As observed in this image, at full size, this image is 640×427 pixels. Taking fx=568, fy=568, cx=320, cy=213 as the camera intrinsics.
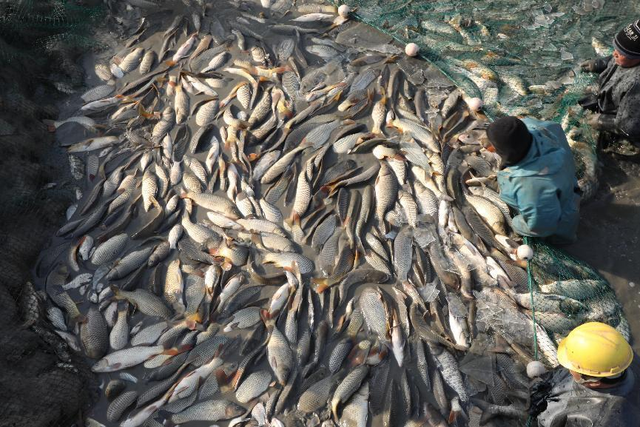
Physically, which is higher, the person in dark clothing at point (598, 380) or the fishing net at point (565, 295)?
the person in dark clothing at point (598, 380)

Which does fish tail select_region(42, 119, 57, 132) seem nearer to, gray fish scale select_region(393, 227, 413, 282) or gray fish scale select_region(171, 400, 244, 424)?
gray fish scale select_region(171, 400, 244, 424)

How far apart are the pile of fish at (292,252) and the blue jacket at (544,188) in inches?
15.5

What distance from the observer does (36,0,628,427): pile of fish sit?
4.50 meters

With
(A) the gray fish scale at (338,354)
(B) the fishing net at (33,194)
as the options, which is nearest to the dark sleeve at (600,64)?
(A) the gray fish scale at (338,354)

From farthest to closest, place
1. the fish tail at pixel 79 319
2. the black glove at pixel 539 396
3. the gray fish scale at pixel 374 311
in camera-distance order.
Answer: the fish tail at pixel 79 319 < the gray fish scale at pixel 374 311 < the black glove at pixel 539 396

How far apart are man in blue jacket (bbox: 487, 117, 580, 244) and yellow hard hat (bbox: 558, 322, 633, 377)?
1567 millimetres

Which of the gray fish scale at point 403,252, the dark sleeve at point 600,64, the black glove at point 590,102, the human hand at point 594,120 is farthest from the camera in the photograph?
the dark sleeve at point 600,64

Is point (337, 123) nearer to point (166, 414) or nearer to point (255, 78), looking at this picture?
point (255, 78)

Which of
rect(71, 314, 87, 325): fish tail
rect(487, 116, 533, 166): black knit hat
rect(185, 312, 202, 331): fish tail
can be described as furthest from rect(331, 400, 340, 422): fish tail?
rect(487, 116, 533, 166): black knit hat

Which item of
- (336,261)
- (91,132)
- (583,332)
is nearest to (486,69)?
(336,261)

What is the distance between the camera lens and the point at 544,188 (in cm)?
476

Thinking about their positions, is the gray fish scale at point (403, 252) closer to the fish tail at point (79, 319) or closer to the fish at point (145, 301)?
the fish at point (145, 301)

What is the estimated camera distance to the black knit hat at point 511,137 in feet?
15.0

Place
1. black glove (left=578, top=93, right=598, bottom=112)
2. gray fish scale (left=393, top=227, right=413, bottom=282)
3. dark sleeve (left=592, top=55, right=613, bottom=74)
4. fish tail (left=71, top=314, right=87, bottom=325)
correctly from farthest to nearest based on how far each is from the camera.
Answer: dark sleeve (left=592, top=55, right=613, bottom=74) → black glove (left=578, top=93, right=598, bottom=112) → gray fish scale (left=393, top=227, right=413, bottom=282) → fish tail (left=71, top=314, right=87, bottom=325)
